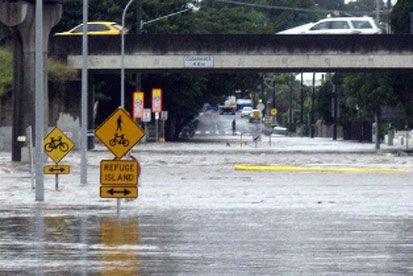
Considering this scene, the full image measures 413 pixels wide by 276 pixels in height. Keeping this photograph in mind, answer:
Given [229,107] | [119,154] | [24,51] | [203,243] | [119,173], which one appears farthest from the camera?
[229,107]

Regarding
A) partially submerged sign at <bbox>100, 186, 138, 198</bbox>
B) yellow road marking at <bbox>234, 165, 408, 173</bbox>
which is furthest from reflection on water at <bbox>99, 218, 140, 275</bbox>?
yellow road marking at <bbox>234, 165, 408, 173</bbox>

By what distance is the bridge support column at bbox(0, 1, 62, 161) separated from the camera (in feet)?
185

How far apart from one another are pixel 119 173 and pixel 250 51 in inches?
1831

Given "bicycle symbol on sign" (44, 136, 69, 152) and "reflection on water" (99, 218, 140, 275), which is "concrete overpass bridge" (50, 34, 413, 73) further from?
"reflection on water" (99, 218, 140, 275)

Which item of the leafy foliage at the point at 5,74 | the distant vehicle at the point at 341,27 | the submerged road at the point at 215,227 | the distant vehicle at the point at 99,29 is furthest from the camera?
the distant vehicle at the point at 341,27

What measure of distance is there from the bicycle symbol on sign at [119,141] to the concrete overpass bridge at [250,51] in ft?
150

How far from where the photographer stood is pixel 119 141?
2742cm

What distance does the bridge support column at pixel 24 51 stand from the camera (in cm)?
5631

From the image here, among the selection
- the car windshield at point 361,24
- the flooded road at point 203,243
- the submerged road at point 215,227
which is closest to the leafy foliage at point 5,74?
the car windshield at point 361,24

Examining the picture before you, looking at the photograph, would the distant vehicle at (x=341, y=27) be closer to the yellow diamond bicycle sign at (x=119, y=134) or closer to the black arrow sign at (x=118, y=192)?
the yellow diamond bicycle sign at (x=119, y=134)

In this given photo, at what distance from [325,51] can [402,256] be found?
175 feet

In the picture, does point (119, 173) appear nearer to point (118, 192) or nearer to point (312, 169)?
point (118, 192)

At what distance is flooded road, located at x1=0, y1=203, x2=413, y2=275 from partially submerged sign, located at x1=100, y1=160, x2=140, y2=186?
2.35 feet

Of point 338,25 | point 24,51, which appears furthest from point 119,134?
point 338,25
